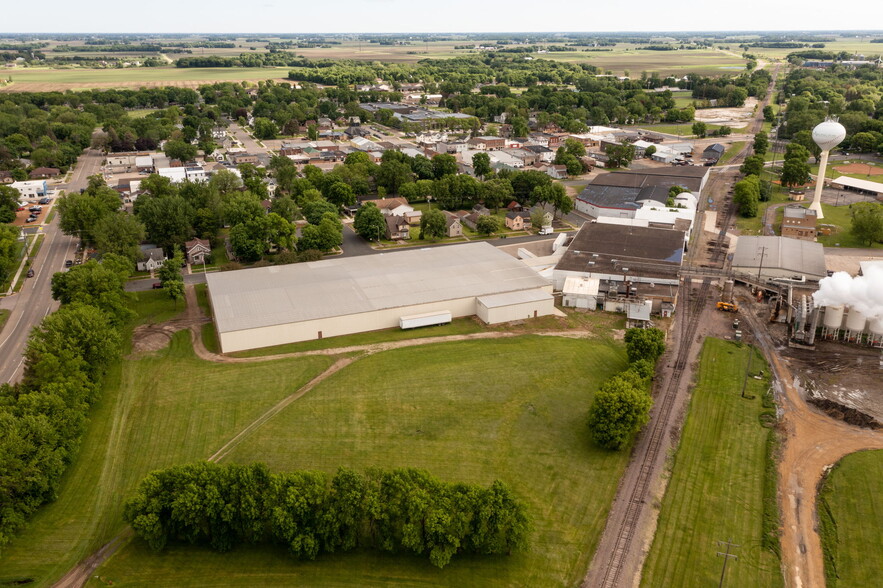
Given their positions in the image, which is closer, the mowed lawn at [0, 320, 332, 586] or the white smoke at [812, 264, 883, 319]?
the mowed lawn at [0, 320, 332, 586]

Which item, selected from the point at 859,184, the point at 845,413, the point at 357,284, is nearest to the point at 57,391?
the point at 357,284

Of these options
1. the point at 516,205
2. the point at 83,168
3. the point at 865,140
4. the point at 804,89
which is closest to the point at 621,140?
the point at 865,140

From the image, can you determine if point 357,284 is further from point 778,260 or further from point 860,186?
point 860,186

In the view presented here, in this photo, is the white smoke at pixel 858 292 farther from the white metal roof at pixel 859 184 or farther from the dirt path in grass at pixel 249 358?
the white metal roof at pixel 859 184

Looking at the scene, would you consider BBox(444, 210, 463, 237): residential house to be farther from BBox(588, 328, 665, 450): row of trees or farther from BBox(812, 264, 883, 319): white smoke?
BBox(812, 264, 883, 319): white smoke

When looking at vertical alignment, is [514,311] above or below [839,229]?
below

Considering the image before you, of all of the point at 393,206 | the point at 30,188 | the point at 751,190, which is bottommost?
the point at 393,206

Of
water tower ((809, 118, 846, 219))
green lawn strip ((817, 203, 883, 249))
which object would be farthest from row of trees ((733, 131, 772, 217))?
green lawn strip ((817, 203, 883, 249))
